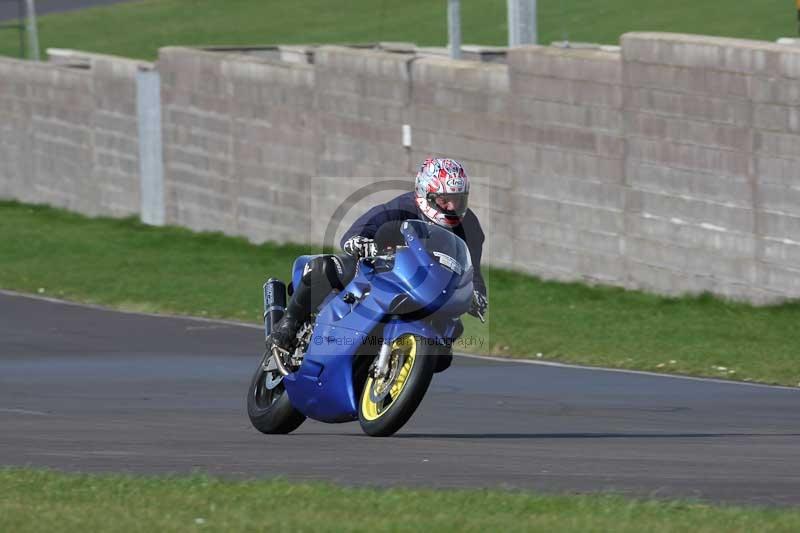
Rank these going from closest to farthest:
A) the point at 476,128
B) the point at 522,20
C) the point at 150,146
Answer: the point at 476,128 < the point at 522,20 < the point at 150,146

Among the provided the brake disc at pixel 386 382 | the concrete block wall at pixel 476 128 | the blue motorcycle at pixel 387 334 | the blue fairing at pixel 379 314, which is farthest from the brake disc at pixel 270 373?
the concrete block wall at pixel 476 128

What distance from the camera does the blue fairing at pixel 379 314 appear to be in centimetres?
1075

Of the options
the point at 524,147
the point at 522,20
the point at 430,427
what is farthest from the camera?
the point at 522,20

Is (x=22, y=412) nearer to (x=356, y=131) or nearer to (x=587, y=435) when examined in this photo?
(x=587, y=435)

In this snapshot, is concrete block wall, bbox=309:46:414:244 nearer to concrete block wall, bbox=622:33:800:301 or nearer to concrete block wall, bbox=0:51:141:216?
concrete block wall, bbox=622:33:800:301

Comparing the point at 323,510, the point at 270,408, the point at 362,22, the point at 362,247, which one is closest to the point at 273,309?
the point at 270,408

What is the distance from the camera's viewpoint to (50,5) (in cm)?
6119

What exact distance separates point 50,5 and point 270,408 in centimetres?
5132

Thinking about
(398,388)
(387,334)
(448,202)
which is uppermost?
(448,202)

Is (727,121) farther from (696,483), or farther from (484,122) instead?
(696,483)

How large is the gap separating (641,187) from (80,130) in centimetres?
1466

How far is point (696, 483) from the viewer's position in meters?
9.14

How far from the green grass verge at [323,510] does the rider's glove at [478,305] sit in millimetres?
2479

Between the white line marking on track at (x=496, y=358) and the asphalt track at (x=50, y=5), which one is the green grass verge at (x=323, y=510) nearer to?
the white line marking on track at (x=496, y=358)
